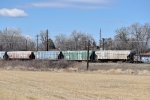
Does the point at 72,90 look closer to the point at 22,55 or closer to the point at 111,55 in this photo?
the point at 111,55

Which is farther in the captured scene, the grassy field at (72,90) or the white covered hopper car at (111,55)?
the white covered hopper car at (111,55)

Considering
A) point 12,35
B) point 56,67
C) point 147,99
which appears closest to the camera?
point 147,99

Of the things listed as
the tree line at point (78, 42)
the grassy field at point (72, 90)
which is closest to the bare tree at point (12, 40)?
the tree line at point (78, 42)

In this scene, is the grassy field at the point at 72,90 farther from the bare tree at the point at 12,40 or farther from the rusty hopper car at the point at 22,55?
the bare tree at the point at 12,40

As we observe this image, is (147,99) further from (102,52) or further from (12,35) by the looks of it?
(12,35)

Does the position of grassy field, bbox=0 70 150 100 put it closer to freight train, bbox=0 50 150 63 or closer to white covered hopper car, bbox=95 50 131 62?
freight train, bbox=0 50 150 63

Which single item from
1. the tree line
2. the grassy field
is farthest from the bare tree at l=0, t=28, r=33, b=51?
the grassy field

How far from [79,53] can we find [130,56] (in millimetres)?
11464

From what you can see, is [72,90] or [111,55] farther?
[111,55]

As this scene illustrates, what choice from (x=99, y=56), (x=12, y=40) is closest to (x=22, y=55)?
(x=99, y=56)

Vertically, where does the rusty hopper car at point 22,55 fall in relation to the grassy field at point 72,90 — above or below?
above

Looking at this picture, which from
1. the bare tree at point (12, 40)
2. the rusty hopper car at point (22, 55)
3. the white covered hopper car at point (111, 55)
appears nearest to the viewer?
the white covered hopper car at point (111, 55)

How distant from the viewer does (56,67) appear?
8025 centimetres

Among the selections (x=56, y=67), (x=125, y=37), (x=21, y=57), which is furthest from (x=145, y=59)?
(x=125, y=37)
